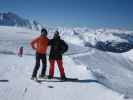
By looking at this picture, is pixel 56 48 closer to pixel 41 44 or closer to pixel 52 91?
pixel 41 44

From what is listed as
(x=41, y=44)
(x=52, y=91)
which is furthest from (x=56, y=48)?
(x=52, y=91)

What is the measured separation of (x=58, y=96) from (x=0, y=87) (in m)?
2.21

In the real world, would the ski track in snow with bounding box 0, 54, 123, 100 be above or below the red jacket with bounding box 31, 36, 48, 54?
below

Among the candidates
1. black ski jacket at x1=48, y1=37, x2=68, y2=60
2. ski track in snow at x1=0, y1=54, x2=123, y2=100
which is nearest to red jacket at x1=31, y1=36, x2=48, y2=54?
black ski jacket at x1=48, y1=37, x2=68, y2=60

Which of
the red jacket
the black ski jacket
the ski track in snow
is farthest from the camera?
the black ski jacket

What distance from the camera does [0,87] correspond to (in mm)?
10383

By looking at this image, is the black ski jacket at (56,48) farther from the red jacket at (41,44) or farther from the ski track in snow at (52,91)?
the ski track in snow at (52,91)

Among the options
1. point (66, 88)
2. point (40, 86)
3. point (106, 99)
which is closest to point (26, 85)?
point (40, 86)

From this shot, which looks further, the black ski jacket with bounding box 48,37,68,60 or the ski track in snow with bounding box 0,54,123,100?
the black ski jacket with bounding box 48,37,68,60

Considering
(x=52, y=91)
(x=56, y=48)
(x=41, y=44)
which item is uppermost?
(x=41, y=44)

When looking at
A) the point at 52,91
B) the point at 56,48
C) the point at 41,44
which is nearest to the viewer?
the point at 52,91

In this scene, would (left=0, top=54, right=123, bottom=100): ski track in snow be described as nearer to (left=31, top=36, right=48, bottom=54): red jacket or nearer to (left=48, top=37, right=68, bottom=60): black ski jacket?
(left=48, top=37, right=68, bottom=60): black ski jacket

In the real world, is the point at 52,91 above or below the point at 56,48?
below

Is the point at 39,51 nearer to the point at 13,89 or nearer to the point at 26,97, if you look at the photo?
the point at 13,89
